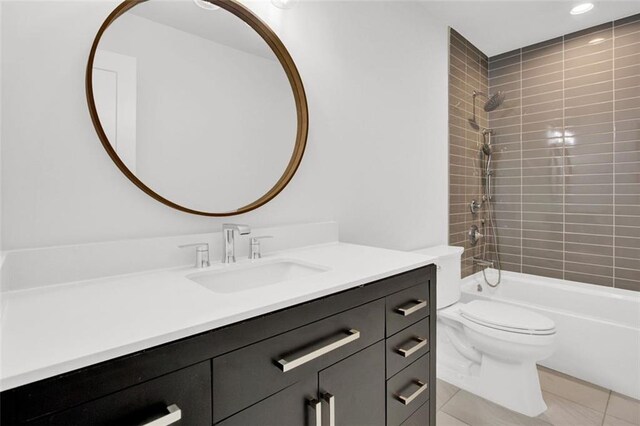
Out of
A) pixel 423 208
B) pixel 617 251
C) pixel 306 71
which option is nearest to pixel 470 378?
pixel 423 208

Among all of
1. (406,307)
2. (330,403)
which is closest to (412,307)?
(406,307)

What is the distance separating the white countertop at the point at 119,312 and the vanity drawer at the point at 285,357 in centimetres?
8

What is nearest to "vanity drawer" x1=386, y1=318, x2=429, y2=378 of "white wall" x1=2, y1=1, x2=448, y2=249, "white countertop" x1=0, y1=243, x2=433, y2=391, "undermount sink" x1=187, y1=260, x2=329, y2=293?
"white countertop" x1=0, y1=243, x2=433, y2=391

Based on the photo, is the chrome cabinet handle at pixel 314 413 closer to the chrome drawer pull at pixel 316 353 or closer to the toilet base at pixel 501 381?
the chrome drawer pull at pixel 316 353

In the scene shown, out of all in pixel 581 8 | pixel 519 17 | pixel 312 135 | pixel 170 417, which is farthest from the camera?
pixel 519 17

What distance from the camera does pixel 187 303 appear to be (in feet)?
2.50

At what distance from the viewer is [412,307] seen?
3.72 feet

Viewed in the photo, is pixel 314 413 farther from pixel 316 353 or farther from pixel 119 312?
pixel 119 312

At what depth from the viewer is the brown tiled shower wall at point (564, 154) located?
2.48 metres

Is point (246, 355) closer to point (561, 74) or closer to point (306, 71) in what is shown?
point (306, 71)

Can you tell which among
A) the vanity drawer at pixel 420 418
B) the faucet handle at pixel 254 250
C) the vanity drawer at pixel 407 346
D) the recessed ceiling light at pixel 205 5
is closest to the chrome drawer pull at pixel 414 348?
the vanity drawer at pixel 407 346

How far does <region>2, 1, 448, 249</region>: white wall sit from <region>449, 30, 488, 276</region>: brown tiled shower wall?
0.50 ft

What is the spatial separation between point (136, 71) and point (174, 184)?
0.37 metres

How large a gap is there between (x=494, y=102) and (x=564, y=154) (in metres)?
0.71
